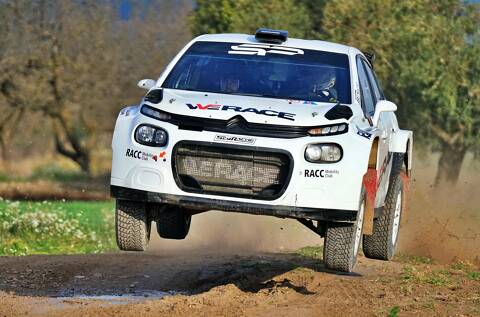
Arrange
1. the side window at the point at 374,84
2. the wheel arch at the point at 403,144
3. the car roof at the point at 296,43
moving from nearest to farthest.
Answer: the car roof at the point at 296,43
the side window at the point at 374,84
the wheel arch at the point at 403,144

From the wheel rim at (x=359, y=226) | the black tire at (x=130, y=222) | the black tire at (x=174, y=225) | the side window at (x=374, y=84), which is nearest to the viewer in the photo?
the wheel rim at (x=359, y=226)

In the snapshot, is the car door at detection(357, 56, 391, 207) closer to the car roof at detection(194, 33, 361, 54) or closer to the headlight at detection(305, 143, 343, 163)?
the car roof at detection(194, 33, 361, 54)

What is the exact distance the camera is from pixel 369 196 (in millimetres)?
8109

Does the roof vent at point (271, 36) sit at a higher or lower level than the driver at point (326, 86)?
higher

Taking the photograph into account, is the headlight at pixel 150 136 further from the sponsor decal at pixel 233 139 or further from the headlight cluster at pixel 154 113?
the sponsor decal at pixel 233 139

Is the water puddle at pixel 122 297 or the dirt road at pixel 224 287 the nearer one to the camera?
the dirt road at pixel 224 287

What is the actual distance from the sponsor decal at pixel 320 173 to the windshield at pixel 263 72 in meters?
1.06

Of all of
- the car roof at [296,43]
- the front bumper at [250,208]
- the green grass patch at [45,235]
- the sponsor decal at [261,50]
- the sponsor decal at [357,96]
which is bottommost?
the green grass patch at [45,235]

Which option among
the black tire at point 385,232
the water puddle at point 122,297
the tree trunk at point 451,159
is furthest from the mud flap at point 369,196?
the tree trunk at point 451,159

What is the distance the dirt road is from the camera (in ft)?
26.7

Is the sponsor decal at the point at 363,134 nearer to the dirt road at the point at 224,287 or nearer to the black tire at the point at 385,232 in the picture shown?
the dirt road at the point at 224,287

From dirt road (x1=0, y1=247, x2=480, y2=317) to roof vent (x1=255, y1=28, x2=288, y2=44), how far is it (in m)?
2.07

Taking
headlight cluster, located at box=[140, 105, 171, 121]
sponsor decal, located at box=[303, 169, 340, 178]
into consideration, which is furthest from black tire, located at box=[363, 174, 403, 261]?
headlight cluster, located at box=[140, 105, 171, 121]

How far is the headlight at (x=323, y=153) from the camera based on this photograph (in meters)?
7.67
